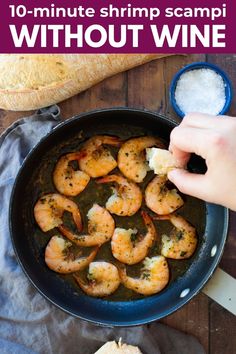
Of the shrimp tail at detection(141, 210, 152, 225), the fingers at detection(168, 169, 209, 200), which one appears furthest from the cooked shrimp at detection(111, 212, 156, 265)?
the fingers at detection(168, 169, 209, 200)

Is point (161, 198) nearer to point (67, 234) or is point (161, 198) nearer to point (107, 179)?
point (107, 179)

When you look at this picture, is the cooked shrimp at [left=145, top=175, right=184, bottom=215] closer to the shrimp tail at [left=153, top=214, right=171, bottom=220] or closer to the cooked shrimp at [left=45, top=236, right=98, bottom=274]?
the shrimp tail at [left=153, top=214, right=171, bottom=220]

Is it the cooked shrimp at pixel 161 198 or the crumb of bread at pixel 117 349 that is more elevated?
the cooked shrimp at pixel 161 198

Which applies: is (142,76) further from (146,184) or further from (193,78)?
(146,184)

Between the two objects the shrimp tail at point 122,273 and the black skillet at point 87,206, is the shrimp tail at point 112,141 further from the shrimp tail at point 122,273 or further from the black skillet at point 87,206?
the shrimp tail at point 122,273

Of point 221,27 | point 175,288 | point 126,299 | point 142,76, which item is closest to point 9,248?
point 126,299

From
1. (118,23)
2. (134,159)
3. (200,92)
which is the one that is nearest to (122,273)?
(134,159)

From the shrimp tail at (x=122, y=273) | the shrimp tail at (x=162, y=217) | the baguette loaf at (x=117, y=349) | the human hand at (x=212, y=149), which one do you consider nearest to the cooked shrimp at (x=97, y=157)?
the shrimp tail at (x=162, y=217)
